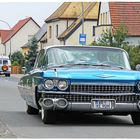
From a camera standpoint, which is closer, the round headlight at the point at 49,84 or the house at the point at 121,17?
the round headlight at the point at 49,84

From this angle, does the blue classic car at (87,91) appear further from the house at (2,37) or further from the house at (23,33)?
the house at (2,37)

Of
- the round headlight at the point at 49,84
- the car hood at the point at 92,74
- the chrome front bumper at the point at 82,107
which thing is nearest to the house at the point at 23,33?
the car hood at the point at 92,74

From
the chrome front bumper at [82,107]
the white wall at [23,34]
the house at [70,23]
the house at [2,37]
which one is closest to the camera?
the chrome front bumper at [82,107]

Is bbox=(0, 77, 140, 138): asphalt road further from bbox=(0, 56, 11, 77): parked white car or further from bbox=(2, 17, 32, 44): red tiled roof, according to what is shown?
bbox=(2, 17, 32, 44): red tiled roof

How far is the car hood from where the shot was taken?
11.8m

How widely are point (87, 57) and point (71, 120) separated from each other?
1350mm

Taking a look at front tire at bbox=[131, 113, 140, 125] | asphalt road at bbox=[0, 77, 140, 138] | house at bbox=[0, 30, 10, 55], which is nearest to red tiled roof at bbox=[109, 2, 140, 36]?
asphalt road at bbox=[0, 77, 140, 138]

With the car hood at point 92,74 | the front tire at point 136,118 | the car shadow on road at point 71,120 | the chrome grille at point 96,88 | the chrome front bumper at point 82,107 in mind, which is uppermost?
the car hood at point 92,74

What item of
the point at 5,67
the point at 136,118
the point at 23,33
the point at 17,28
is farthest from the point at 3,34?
the point at 136,118

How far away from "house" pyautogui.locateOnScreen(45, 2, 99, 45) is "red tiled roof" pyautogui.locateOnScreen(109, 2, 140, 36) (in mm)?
10603

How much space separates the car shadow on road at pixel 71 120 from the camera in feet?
41.5

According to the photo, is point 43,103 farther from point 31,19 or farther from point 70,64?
A: point 31,19

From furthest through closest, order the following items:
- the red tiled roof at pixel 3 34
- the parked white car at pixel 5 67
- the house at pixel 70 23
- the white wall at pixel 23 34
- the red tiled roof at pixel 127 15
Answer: the red tiled roof at pixel 3 34 < the white wall at pixel 23 34 < the house at pixel 70 23 < the parked white car at pixel 5 67 < the red tiled roof at pixel 127 15

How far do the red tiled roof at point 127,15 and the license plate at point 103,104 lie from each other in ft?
133
